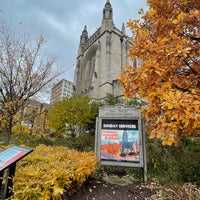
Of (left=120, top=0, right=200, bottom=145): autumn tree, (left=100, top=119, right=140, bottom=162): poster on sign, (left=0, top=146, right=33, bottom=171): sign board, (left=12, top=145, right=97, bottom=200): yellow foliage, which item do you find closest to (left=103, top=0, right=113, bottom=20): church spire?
(left=120, top=0, right=200, bottom=145): autumn tree

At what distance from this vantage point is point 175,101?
1653mm

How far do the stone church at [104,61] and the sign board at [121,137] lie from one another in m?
15.0

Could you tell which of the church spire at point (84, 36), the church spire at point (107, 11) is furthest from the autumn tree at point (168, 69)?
the church spire at point (84, 36)

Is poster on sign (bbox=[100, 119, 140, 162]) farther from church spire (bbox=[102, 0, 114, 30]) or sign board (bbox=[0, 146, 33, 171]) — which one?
church spire (bbox=[102, 0, 114, 30])

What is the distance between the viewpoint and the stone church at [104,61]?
815 inches

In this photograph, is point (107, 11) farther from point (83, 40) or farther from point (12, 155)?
point (12, 155)

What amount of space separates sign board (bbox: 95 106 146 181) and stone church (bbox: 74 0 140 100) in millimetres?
15006

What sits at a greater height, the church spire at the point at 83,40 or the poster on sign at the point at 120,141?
the church spire at the point at 83,40

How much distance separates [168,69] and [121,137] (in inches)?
104

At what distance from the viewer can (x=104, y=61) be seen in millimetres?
21766

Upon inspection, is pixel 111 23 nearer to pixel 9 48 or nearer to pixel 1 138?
pixel 9 48

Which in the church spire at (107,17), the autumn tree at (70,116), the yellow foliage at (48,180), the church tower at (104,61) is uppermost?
the church spire at (107,17)

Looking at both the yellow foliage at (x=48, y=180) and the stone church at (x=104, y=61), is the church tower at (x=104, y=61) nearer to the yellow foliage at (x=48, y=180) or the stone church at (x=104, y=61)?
the stone church at (x=104, y=61)

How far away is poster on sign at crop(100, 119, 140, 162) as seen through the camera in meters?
4.06
